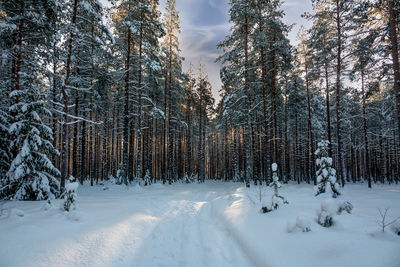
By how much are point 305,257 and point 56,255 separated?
428 centimetres

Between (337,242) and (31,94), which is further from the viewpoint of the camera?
(31,94)

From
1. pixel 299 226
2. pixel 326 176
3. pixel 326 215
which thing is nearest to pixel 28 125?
pixel 299 226

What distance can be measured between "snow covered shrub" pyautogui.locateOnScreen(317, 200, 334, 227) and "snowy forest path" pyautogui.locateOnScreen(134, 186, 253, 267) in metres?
1.85

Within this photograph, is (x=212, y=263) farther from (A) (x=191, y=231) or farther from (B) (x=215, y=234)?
(A) (x=191, y=231)

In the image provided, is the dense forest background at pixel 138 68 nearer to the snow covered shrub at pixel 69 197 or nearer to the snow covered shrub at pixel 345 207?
the snow covered shrub at pixel 69 197

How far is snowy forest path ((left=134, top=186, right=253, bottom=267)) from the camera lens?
3.69 meters

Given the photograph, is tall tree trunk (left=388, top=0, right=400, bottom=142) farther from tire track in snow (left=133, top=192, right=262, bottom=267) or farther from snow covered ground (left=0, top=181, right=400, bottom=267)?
tire track in snow (left=133, top=192, right=262, bottom=267)

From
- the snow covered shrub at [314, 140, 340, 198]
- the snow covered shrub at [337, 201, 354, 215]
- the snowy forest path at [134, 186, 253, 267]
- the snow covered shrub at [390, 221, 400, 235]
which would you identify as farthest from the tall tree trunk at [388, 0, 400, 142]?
the snowy forest path at [134, 186, 253, 267]

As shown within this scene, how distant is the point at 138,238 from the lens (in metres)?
4.62

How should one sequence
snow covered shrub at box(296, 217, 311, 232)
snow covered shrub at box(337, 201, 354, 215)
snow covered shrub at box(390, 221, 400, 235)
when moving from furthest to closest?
1. snow covered shrub at box(337, 201, 354, 215)
2. snow covered shrub at box(296, 217, 311, 232)
3. snow covered shrub at box(390, 221, 400, 235)

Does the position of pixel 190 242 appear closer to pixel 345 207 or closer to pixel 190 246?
pixel 190 246

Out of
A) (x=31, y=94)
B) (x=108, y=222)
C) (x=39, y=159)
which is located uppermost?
(x=31, y=94)

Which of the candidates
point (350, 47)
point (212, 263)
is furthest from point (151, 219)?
point (350, 47)

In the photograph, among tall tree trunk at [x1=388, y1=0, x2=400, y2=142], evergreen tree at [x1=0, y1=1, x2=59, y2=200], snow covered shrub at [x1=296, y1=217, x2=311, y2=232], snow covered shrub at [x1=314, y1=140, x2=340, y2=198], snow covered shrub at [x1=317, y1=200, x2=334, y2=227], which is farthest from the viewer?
tall tree trunk at [x1=388, y1=0, x2=400, y2=142]
